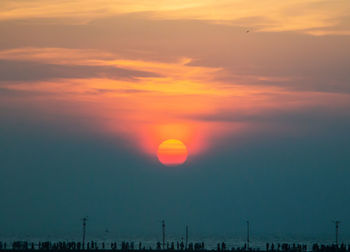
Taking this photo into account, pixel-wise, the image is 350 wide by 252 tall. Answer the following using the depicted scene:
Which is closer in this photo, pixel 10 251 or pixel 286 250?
pixel 10 251

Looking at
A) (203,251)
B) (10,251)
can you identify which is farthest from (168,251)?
(10,251)

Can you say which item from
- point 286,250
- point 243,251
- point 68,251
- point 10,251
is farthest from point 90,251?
point 286,250

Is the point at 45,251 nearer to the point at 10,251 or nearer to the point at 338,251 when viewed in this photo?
the point at 10,251

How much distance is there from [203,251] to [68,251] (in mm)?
25324

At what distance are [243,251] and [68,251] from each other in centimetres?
3338

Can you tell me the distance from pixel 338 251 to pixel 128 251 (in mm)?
40783

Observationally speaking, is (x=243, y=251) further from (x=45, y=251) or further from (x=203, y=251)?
(x=45, y=251)

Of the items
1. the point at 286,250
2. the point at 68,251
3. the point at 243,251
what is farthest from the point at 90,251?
the point at 286,250

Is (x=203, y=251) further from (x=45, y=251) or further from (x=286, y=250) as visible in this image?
(x=45, y=251)

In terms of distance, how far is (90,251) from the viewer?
142875 mm

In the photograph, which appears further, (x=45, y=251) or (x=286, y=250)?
(x=286, y=250)

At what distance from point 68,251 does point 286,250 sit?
42.7 meters

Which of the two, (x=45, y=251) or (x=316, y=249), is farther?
(x=316, y=249)

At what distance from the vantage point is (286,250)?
15288 centimetres
